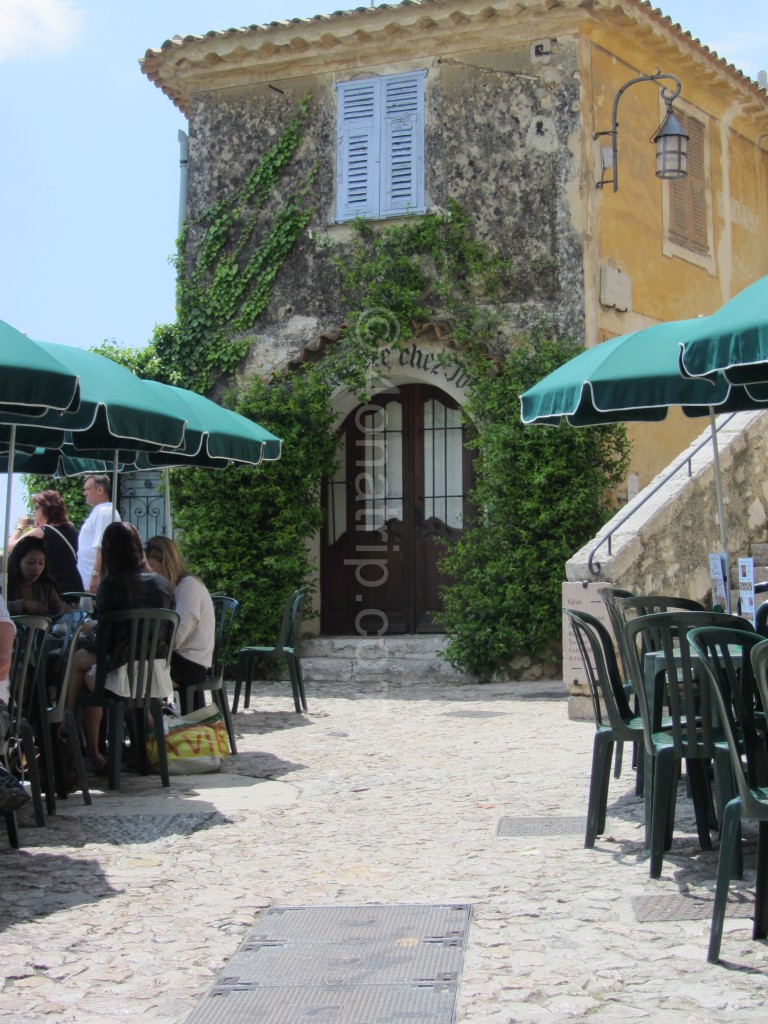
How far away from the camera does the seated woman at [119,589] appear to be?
6633mm

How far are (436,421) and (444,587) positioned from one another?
75.8 inches

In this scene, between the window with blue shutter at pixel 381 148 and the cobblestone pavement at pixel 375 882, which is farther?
the window with blue shutter at pixel 381 148

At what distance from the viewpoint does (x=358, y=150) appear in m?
13.1

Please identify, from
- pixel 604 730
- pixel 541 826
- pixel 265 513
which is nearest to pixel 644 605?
pixel 604 730

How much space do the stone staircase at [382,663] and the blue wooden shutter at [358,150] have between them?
4226 millimetres

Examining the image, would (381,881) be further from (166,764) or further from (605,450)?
(605,450)

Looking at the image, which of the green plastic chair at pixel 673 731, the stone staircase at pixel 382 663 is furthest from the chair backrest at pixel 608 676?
the stone staircase at pixel 382 663

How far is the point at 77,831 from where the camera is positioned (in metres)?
5.58

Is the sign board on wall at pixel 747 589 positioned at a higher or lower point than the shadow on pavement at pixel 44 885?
higher

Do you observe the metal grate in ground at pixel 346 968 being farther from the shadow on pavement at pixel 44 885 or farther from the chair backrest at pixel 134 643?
the chair backrest at pixel 134 643

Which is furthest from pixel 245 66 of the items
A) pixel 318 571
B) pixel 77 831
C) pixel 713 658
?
pixel 713 658

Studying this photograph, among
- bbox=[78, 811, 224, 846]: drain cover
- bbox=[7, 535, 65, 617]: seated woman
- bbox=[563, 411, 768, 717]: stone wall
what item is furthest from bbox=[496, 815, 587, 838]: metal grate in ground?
bbox=[563, 411, 768, 717]: stone wall

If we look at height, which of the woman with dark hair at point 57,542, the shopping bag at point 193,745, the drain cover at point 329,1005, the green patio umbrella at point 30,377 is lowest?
the drain cover at point 329,1005

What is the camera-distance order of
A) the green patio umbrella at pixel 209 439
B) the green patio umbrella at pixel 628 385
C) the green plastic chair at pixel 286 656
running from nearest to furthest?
the green patio umbrella at pixel 628 385
the green patio umbrella at pixel 209 439
the green plastic chair at pixel 286 656
